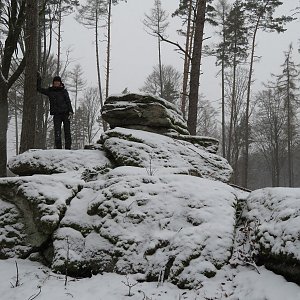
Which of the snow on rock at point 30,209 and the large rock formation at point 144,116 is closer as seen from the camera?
the snow on rock at point 30,209

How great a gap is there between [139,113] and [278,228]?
499cm

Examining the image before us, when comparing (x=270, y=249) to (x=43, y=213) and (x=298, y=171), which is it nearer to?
(x=43, y=213)

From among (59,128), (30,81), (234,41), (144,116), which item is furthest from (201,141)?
(234,41)

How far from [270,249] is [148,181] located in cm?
217

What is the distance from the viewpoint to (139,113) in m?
7.86

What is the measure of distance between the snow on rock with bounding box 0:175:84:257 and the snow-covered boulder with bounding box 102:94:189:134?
3254mm

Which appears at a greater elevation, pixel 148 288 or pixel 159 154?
pixel 159 154

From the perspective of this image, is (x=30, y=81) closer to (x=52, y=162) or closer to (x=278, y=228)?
(x=52, y=162)

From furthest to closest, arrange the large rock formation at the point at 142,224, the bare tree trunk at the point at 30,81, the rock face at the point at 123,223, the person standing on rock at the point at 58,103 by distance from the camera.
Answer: the person standing on rock at the point at 58,103
the bare tree trunk at the point at 30,81
the rock face at the point at 123,223
the large rock formation at the point at 142,224

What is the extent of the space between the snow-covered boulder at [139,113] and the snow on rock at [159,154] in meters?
0.59

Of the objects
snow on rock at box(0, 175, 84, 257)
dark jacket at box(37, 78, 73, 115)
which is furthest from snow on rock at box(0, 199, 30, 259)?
dark jacket at box(37, 78, 73, 115)

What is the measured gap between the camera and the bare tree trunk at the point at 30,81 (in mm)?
7439

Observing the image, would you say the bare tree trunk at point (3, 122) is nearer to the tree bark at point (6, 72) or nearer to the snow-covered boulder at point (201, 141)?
the tree bark at point (6, 72)

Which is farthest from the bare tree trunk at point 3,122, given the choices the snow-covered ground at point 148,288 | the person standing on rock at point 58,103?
the snow-covered ground at point 148,288
